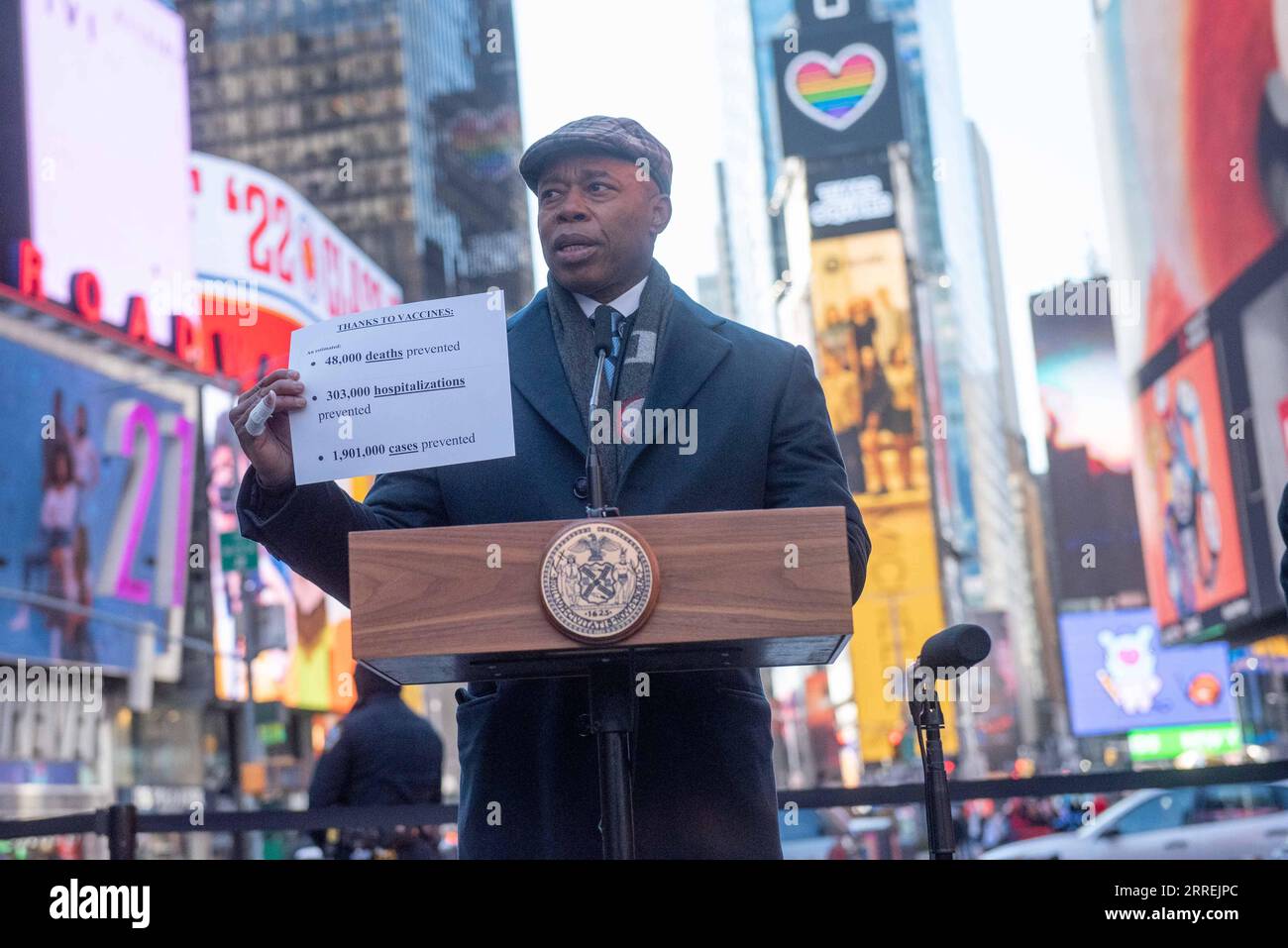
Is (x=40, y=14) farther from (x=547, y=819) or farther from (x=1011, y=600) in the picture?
(x=1011, y=600)

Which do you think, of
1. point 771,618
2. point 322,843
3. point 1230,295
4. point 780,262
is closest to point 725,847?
point 771,618

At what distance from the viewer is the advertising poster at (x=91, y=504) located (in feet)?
93.4

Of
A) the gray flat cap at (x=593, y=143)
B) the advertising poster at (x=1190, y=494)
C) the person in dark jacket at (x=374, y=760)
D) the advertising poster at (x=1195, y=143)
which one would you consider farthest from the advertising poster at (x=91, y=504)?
the gray flat cap at (x=593, y=143)

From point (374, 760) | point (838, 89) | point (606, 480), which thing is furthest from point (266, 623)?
point (606, 480)

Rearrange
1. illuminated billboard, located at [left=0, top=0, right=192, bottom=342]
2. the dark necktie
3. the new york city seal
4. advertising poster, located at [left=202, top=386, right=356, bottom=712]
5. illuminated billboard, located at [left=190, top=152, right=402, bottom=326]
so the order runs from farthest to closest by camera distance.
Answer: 1. illuminated billboard, located at [left=190, top=152, right=402, bottom=326]
2. advertising poster, located at [left=202, top=386, right=356, bottom=712]
3. illuminated billboard, located at [left=0, top=0, right=192, bottom=342]
4. the dark necktie
5. the new york city seal

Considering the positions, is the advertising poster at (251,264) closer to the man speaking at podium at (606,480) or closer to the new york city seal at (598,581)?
the man speaking at podium at (606,480)

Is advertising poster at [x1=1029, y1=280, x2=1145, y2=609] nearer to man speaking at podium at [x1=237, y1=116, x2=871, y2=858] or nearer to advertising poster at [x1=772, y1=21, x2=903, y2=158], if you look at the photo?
advertising poster at [x1=772, y1=21, x2=903, y2=158]

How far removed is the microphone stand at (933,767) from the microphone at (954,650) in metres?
0.02

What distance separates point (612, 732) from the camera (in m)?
2.55

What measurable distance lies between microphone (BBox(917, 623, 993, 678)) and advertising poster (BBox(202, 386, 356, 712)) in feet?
92.1

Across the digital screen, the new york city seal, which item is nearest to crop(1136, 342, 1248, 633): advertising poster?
the digital screen

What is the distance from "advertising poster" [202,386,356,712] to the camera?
3625 cm

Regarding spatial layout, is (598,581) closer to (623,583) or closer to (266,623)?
(623,583)

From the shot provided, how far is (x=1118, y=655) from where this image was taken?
5300cm
